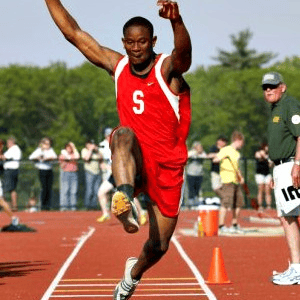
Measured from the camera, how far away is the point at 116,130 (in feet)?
29.2

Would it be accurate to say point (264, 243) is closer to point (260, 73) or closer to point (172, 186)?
point (172, 186)

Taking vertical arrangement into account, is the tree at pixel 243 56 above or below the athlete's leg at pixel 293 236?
above

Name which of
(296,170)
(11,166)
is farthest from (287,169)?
(11,166)

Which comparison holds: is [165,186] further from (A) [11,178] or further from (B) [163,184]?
(A) [11,178]

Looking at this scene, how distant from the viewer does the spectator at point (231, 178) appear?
22.8 meters

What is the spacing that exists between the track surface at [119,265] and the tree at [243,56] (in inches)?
4877

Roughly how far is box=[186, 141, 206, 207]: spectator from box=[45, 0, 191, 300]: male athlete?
2398 cm

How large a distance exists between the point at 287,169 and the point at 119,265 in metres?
3.76

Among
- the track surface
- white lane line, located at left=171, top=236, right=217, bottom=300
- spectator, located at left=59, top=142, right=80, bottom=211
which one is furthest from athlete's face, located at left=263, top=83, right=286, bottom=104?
spectator, located at left=59, top=142, right=80, bottom=211

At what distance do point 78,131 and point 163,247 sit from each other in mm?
105612

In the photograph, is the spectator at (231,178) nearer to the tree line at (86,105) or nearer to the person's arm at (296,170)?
the person's arm at (296,170)

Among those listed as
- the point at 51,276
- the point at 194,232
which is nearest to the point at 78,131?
the point at 194,232

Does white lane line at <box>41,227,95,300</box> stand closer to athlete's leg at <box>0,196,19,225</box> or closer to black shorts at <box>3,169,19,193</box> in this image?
athlete's leg at <box>0,196,19,225</box>

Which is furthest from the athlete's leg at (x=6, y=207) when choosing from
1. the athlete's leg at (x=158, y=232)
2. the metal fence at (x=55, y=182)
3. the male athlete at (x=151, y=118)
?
the athlete's leg at (x=158, y=232)
